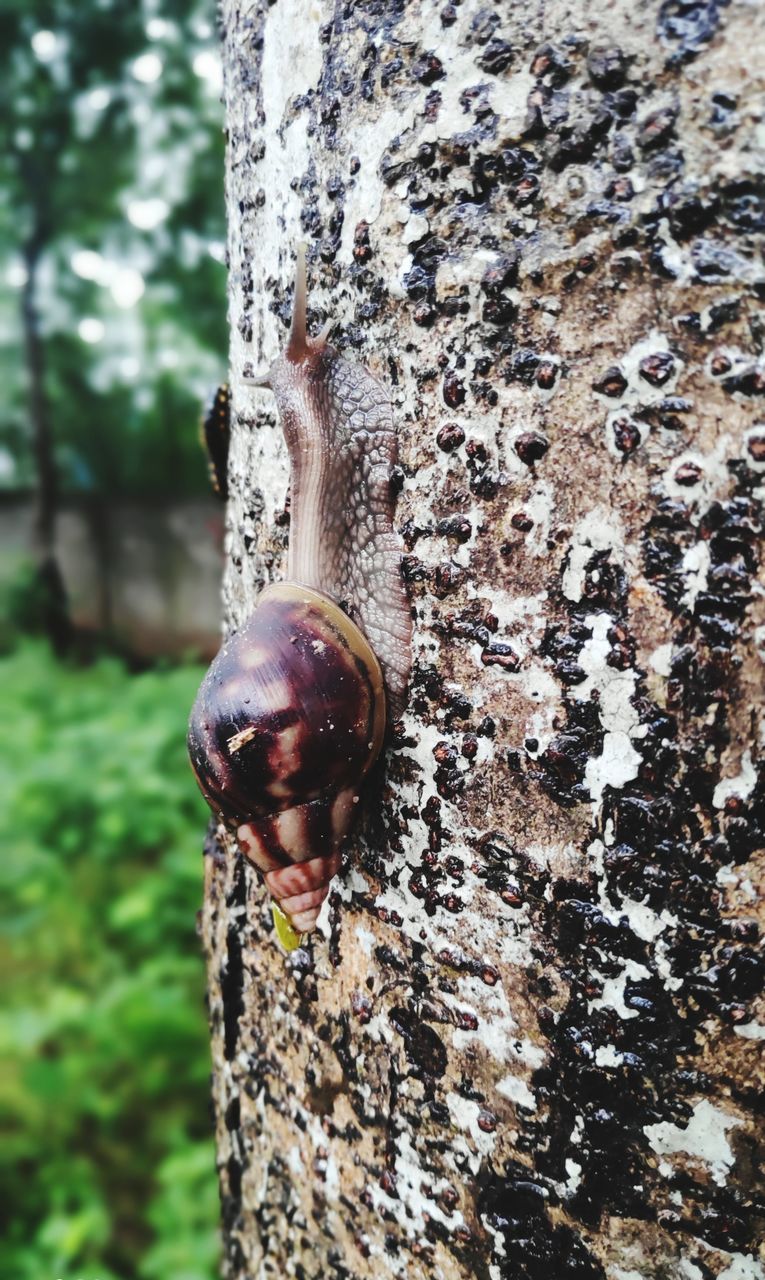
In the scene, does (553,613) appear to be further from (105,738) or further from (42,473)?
(42,473)

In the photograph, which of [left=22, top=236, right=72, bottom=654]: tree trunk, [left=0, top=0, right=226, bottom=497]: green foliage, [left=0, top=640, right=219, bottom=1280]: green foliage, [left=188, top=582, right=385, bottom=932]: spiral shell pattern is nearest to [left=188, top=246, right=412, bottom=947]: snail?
[left=188, top=582, right=385, bottom=932]: spiral shell pattern

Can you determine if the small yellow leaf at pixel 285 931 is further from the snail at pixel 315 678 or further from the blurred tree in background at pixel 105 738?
the blurred tree in background at pixel 105 738

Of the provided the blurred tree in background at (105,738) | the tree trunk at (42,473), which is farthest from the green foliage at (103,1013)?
the tree trunk at (42,473)

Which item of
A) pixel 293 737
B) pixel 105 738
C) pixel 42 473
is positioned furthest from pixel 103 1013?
pixel 42 473

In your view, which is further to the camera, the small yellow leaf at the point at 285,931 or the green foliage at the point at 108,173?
the green foliage at the point at 108,173

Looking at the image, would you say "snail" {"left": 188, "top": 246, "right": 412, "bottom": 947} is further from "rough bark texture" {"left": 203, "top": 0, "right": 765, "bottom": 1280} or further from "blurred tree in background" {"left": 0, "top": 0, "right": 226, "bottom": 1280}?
"blurred tree in background" {"left": 0, "top": 0, "right": 226, "bottom": 1280}

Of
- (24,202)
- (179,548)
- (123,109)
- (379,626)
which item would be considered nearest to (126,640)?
(179,548)
